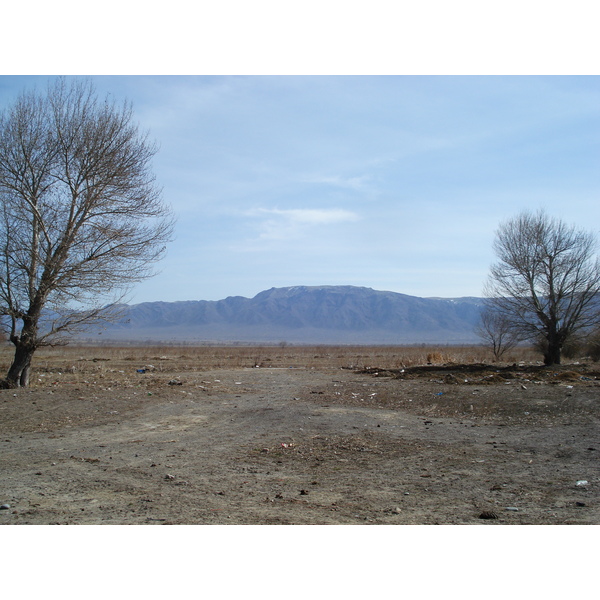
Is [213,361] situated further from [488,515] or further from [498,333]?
[488,515]

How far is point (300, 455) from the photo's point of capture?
7.64 metres

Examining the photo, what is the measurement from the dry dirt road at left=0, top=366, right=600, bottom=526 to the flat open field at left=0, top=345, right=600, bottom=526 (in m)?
0.03

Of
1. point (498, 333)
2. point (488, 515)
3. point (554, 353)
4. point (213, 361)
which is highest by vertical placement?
point (498, 333)

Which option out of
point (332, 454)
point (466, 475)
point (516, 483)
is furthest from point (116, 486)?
point (516, 483)

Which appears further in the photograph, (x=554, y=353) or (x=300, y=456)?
(x=554, y=353)

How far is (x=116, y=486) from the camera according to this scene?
5836 mm

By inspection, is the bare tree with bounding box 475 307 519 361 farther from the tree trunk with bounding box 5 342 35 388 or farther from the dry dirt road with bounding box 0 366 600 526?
the tree trunk with bounding box 5 342 35 388

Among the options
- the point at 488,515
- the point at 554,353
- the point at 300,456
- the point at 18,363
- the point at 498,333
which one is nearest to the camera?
the point at 488,515

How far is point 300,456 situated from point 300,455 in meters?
0.07

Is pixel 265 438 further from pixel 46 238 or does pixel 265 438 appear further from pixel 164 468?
pixel 46 238

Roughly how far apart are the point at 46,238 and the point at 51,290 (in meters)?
1.48

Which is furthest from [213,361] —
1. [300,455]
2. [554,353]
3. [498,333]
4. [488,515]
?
[488,515]

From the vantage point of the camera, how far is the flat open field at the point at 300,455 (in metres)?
4.98

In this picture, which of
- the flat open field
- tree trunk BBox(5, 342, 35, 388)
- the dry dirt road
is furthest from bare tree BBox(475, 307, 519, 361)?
tree trunk BBox(5, 342, 35, 388)
